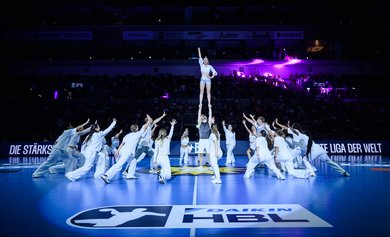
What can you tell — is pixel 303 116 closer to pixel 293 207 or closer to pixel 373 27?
pixel 373 27

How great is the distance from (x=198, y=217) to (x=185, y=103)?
2145 centimetres

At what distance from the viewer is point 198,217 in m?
5.98

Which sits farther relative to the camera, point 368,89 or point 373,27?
point 373,27

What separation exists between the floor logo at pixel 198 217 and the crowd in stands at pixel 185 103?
643 inches

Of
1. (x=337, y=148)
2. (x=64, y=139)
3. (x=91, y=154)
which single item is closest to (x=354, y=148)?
(x=337, y=148)

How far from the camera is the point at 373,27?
33281 mm

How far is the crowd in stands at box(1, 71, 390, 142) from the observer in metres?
24.0

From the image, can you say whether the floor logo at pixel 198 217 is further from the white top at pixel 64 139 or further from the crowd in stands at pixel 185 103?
the crowd in stands at pixel 185 103

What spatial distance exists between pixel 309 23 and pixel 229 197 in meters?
31.5

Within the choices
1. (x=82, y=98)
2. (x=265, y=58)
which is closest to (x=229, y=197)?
(x=82, y=98)

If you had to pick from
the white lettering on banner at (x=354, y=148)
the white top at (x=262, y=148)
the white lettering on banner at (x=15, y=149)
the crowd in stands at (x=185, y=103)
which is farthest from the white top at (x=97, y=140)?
the white lettering on banner at (x=354, y=148)

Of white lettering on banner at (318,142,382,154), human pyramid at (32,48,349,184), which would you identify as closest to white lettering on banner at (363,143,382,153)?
white lettering on banner at (318,142,382,154)

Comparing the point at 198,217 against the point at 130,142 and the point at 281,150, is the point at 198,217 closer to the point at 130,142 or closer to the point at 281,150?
the point at 130,142

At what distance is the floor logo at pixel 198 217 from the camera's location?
557cm
